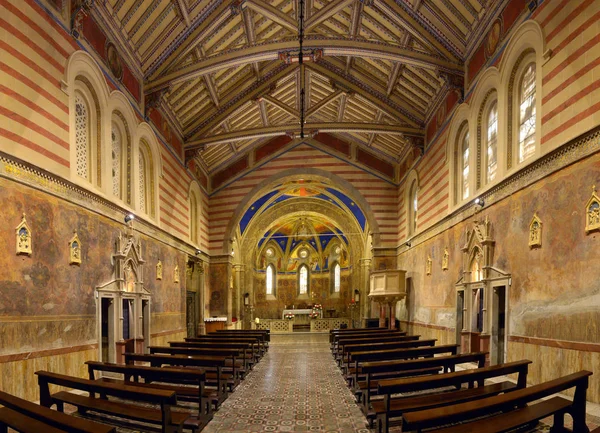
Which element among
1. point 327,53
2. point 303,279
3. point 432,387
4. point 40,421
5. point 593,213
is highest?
point 327,53

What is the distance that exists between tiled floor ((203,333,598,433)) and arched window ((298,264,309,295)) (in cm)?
2717

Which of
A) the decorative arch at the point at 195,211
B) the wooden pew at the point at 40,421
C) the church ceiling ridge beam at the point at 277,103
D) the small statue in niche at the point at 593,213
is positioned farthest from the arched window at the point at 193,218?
the small statue in niche at the point at 593,213

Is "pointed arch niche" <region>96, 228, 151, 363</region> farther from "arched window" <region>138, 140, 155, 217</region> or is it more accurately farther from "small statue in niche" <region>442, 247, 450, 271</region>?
"small statue in niche" <region>442, 247, 450, 271</region>

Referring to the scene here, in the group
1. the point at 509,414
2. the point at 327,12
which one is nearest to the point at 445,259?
the point at 327,12

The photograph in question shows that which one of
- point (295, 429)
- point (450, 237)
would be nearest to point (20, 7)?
point (295, 429)

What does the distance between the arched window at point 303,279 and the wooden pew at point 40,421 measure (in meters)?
35.3

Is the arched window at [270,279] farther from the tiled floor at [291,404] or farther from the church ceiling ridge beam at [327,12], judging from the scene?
the church ceiling ridge beam at [327,12]

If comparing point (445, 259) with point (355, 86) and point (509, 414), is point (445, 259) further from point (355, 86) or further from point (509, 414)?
point (509, 414)

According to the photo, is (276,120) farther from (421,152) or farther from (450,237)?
(450,237)

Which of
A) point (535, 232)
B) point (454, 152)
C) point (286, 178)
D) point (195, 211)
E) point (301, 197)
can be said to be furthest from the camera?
point (301, 197)

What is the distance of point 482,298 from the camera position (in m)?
11.0

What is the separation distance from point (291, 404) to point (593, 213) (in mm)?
6249

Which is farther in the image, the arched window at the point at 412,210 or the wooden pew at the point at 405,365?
the arched window at the point at 412,210

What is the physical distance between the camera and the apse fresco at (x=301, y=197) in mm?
26516
